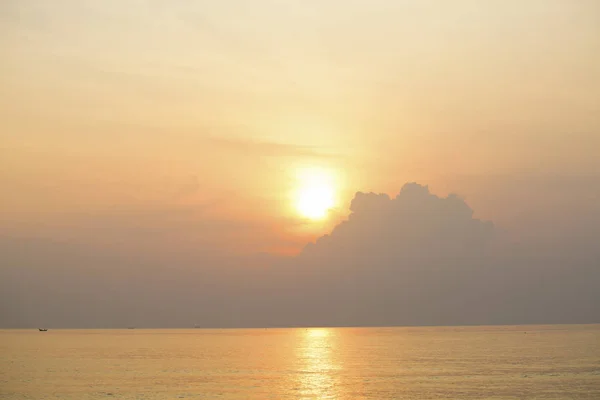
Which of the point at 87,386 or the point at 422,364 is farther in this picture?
the point at 422,364

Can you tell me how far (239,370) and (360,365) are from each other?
34173 millimetres

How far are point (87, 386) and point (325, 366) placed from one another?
6524cm

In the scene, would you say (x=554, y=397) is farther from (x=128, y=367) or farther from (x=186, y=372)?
(x=128, y=367)

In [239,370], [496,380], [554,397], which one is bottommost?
[554,397]

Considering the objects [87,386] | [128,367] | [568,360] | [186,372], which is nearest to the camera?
[87,386]

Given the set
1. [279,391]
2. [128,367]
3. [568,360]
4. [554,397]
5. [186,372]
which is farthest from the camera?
[568,360]

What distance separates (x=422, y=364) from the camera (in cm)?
16825

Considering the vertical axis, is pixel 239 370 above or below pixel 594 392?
above

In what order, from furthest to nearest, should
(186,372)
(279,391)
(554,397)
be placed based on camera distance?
(186,372) < (279,391) < (554,397)

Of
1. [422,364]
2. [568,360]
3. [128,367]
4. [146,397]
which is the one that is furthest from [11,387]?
[568,360]

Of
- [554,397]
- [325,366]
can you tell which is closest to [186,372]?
[325,366]

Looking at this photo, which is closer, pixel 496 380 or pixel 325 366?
pixel 496 380

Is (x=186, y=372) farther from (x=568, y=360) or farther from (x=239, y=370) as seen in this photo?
(x=568, y=360)

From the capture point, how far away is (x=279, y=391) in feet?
360
